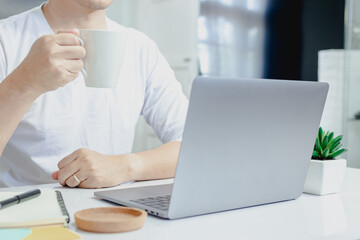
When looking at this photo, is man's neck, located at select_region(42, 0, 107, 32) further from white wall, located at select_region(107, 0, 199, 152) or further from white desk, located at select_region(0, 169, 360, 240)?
white wall, located at select_region(107, 0, 199, 152)

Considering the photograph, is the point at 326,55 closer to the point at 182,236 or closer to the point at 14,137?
the point at 14,137

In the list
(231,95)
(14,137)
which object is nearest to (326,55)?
(14,137)

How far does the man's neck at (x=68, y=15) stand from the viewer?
1.42 metres

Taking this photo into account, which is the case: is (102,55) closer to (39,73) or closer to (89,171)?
(39,73)

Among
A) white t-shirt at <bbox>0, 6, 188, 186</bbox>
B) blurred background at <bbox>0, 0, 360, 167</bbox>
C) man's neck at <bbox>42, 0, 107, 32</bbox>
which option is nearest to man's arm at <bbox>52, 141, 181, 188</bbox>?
white t-shirt at <bbox>0, 6, 188, 186</bbox>

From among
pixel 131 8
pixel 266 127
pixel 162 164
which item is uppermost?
pixel 131 8

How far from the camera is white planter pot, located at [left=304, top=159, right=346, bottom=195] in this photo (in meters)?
Answer: 0.98

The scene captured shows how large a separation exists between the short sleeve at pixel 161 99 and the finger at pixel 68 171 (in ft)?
1.58

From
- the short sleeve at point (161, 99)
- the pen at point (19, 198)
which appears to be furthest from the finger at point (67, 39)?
the short sleeve at point (161, 99)

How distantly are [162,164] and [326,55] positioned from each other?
6.55 feet

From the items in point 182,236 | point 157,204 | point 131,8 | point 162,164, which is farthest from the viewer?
point 131,8

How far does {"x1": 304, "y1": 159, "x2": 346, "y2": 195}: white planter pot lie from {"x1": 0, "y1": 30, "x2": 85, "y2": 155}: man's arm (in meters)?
0.52

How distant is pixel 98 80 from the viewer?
94 cm

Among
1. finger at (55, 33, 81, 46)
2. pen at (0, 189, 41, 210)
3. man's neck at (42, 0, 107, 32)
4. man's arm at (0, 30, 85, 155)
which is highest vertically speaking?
man's neck at (42, 0, 107, 32)
